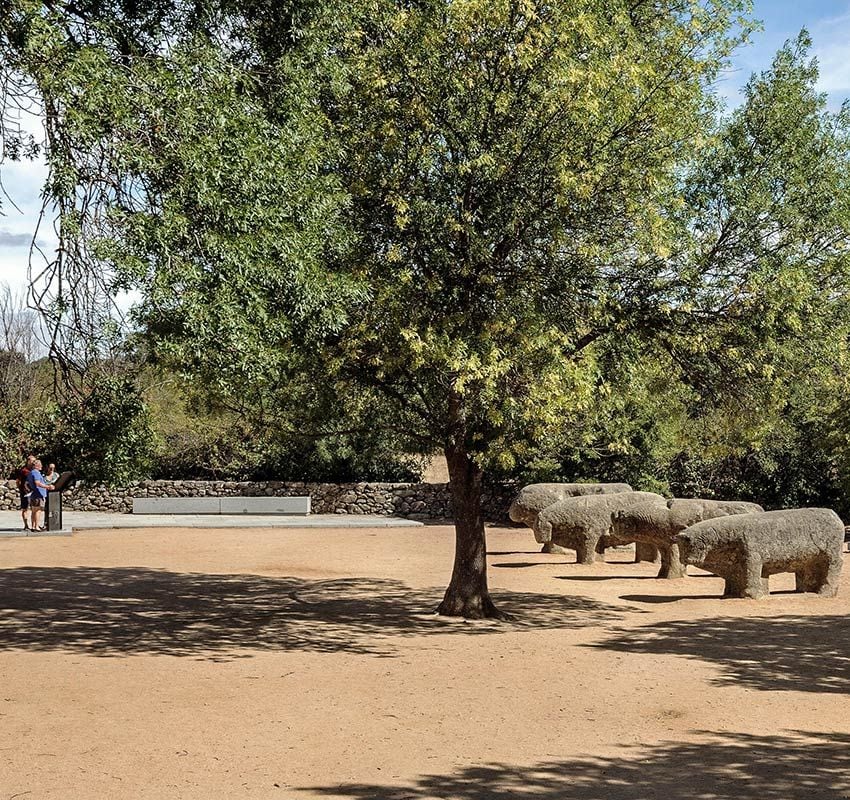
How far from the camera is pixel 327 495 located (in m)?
34.2

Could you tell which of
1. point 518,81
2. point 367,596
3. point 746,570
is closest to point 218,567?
point 367,596

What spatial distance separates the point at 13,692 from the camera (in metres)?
10.6

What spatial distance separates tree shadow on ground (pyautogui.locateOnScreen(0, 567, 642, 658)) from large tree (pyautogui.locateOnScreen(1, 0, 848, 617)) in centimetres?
139

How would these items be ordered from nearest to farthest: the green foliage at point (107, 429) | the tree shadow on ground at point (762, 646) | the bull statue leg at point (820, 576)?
the tree shadow on ground at point (762, 646)
the green foliage at point (107, 429)
the bull statue leg at point (820, 576)

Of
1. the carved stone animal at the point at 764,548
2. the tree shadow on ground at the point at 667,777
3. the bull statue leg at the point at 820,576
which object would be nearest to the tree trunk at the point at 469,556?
the carved stone animal at the point at 764,548

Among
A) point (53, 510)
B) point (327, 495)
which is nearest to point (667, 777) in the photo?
point (53, 510)

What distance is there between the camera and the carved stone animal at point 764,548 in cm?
1669

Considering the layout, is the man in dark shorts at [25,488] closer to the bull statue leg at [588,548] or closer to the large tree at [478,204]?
the bull statue leg at [588,548]

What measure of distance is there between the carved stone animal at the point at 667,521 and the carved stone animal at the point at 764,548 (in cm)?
196

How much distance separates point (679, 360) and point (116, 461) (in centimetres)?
745

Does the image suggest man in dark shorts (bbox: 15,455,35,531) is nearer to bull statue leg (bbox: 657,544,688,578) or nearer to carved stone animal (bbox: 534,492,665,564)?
carved stone animal (bbox: 534,492,665,564)

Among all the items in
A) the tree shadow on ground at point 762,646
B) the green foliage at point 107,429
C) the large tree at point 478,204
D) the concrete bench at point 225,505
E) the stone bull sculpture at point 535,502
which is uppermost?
the large tree at point 478,204

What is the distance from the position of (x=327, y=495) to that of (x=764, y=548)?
755 inches

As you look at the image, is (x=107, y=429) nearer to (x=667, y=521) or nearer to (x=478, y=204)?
(x=478, y=204)
